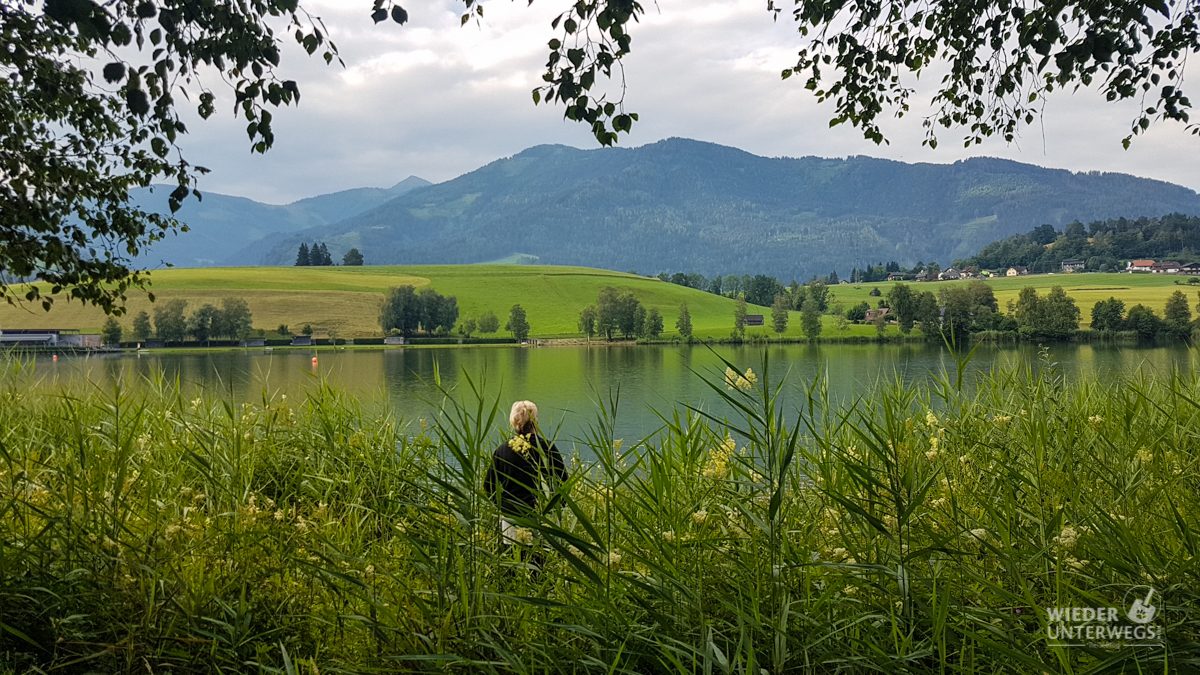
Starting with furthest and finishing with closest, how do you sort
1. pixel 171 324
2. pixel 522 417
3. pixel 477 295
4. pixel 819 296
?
pixel 477 295
pixel 819 296
pixel 171 324
pixel 522 417

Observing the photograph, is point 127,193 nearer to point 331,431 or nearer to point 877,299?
point 331,431

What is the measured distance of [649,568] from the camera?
3484 mm

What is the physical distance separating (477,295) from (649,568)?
16088cm

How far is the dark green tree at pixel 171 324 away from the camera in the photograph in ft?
366

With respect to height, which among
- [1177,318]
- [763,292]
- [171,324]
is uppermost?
[763,292]

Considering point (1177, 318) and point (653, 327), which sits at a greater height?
point (1177, 318)

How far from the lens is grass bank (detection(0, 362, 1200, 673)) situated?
2953 mm

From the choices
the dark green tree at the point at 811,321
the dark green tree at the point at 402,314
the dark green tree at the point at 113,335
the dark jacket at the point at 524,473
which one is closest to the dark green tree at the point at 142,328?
the dark green tree at the point at 113,335

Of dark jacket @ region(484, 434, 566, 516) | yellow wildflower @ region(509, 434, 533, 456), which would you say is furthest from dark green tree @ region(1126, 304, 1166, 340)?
yellow wildflower @ region(509, 434, 533, 456)

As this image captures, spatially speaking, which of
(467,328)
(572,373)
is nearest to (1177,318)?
(572,373)

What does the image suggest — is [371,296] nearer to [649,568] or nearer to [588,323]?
[588,323]

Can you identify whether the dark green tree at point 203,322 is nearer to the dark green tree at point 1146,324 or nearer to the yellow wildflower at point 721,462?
→ the dark green tree at point 1146,324

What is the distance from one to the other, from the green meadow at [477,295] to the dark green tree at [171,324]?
183 inches

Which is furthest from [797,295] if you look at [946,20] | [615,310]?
[946,20]
